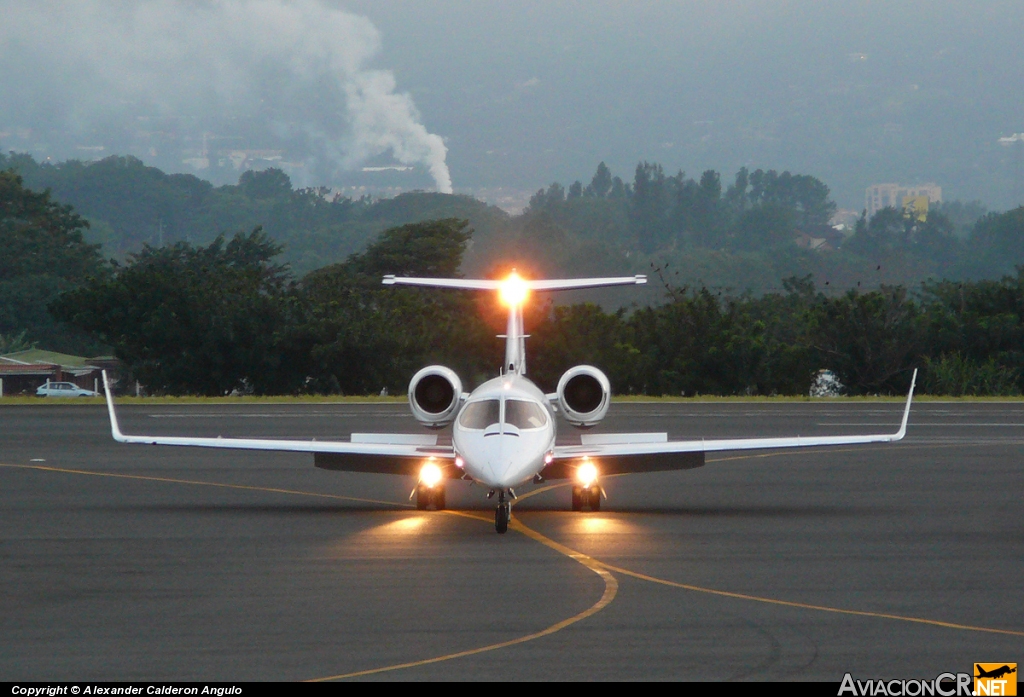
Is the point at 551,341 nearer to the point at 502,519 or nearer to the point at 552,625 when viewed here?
the point at 502,519

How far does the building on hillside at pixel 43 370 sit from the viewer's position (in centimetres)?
8006

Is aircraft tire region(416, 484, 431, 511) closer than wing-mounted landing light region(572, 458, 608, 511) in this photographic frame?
No

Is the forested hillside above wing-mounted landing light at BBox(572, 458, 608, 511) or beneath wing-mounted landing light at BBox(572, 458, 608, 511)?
above

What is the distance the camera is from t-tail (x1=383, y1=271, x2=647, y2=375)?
22750 millimetres

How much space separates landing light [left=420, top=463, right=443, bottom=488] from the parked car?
2334 inches

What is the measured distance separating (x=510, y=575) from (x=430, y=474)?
604 centimetres

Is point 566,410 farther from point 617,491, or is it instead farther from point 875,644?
point 875,644

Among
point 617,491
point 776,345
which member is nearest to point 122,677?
point 617,491

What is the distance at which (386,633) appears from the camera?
38.5ft

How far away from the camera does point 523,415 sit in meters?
19.5

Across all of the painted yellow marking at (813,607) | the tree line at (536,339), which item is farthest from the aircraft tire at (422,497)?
the tree line at (536,339)

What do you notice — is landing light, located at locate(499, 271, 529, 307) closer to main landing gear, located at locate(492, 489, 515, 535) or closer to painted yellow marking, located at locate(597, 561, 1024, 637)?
main landing gear, located at locate(492, 489, 515, 535)

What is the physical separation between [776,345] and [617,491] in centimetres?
4223

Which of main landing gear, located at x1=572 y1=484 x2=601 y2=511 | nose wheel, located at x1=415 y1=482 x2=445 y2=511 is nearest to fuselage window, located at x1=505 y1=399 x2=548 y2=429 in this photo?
main landing gear, located at x1=572 y1=484 x2=601 y2=511
